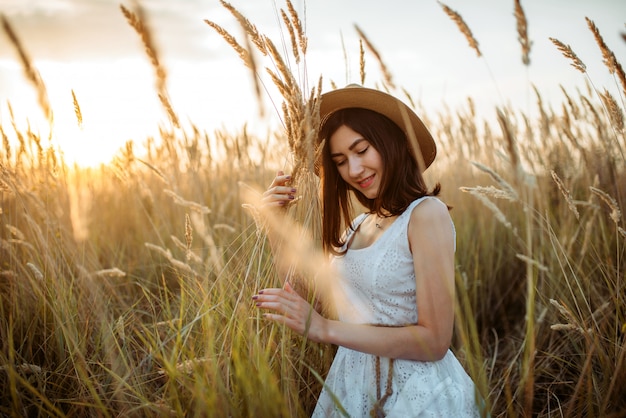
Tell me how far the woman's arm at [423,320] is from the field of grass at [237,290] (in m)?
0.12

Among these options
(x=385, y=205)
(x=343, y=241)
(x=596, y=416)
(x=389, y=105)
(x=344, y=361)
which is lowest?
(x=596, y=416)

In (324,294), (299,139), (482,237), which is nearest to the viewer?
(299,139)

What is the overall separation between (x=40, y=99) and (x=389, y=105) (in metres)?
1.60

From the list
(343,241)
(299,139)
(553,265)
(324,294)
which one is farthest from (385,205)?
(553,265)

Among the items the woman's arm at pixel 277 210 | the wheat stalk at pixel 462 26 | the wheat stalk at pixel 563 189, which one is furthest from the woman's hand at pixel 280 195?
the wheat stalk at pixel 462 26

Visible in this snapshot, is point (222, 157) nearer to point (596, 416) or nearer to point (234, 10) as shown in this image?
point (234, 10)

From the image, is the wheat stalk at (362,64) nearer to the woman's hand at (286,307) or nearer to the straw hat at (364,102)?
the straw hat at (364,102)

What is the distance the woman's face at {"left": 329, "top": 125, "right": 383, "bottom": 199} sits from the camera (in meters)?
1.70

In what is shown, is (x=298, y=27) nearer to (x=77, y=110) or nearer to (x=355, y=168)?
(x=355, y=168)

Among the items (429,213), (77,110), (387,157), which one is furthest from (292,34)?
(77,110)

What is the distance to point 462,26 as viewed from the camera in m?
1.97

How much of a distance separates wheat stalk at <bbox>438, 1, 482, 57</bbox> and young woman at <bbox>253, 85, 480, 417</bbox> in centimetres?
53

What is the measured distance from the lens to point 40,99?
6.78 feet

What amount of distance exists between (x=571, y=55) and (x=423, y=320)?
1.16m
